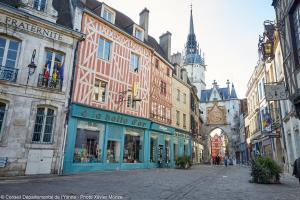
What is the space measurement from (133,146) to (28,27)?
31.2ft

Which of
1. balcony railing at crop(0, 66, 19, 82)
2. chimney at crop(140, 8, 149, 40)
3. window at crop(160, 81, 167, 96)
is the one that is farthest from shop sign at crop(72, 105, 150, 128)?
chimney at crop(140, 8, 149, 40)

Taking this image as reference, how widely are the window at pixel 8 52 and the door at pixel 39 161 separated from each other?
3955 mm

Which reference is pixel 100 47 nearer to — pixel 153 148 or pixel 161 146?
pixel 153 148

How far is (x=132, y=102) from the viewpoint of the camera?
16266 millimetres

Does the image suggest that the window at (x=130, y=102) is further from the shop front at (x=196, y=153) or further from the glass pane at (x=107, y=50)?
the shop front at (x=196, y=153)

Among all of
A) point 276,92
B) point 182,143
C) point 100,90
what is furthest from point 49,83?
point 182,143

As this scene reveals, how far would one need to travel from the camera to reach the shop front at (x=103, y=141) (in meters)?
11.9

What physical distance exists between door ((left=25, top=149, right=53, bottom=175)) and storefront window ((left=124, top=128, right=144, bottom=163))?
17.9ft

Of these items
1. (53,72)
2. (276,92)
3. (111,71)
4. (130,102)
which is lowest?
(276,92)

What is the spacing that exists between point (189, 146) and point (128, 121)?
1202cm

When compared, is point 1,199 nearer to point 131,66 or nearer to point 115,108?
point 115,108

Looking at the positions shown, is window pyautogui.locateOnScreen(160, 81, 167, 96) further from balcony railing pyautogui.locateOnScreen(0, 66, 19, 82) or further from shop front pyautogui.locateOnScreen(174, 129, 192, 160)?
balcony railing pyautogui.locateOnScreen(0, 66, 19, 82)

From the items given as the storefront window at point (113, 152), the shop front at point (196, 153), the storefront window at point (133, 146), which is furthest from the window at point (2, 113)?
the shop front at point (196, 153)

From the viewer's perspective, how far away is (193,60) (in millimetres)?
64625
